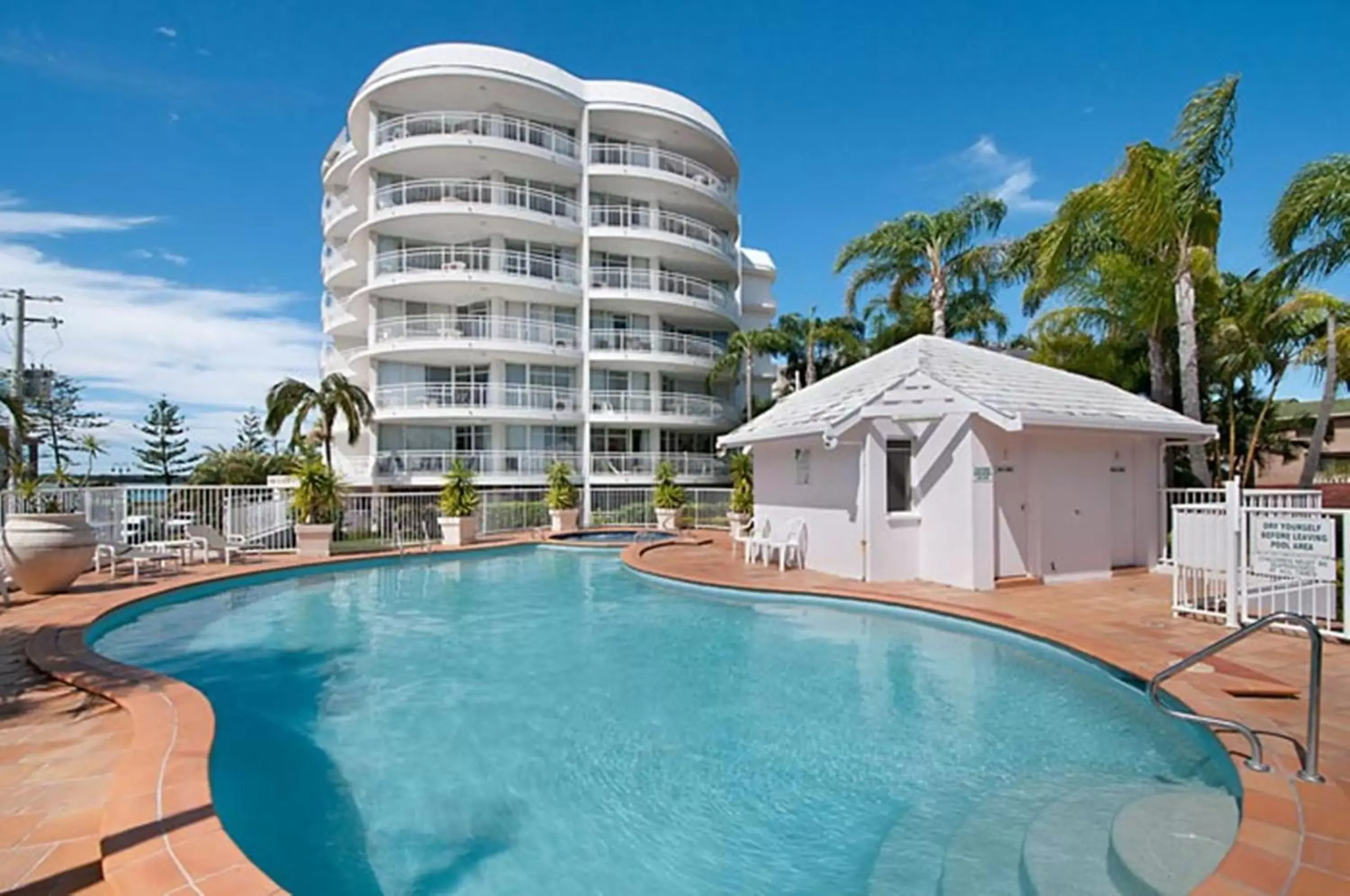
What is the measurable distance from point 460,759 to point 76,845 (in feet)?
8.55

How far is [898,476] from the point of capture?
11266 millimetres

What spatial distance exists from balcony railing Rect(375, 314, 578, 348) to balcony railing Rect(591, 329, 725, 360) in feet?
6.76

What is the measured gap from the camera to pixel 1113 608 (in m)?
9.01

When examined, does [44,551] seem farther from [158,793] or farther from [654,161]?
[654,161]

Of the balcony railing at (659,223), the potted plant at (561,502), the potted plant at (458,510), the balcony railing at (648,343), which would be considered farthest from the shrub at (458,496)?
the balcony railing at (659,223)

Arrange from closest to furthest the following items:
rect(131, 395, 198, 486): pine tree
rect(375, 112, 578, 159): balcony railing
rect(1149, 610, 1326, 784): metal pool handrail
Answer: rect(1149, 610, 1326, 784): metal pool handrail < rect(375, 112, 578, 159): balcony railing < rect(131, 395, 198, 486): pine tree

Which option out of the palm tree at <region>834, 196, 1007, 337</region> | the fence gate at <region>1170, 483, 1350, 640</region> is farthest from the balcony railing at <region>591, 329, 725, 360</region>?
the fence gate at <region>1170, 483, 1350, 640</region>

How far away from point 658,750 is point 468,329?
78.6 ft

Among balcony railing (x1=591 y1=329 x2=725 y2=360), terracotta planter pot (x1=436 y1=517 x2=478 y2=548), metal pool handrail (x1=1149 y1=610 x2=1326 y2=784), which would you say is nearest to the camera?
metal pool handrail (x1=1149 y1=610 x2=1326 y2=784)

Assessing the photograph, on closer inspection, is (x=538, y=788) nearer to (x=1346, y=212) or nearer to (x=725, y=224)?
(x=1346, y=212)

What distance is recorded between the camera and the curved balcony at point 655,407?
1095 inches

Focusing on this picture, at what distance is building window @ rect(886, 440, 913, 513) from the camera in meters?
11.2

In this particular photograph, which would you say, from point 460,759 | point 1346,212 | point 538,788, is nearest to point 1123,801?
point 538,788

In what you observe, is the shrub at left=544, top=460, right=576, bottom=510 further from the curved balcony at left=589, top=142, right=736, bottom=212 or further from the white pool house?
the curved balcony at left=589, top=142, right=736, bottom=212
